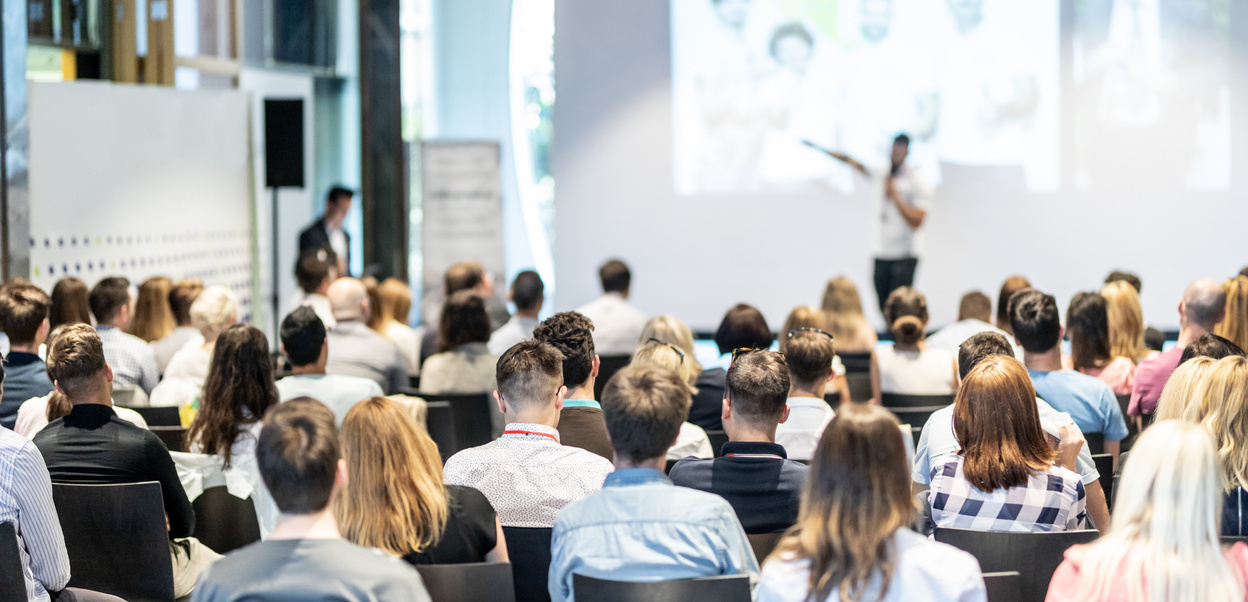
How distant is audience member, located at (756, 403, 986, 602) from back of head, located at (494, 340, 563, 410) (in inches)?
41.3

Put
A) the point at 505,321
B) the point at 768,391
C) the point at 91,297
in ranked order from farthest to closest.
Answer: the point at 505,321, the point at 91,297, the point at 768,391

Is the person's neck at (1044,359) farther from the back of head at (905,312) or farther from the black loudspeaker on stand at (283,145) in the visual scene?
the black loudspeaker on stand at (283,145)

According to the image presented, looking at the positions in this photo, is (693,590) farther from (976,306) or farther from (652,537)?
(976,306)

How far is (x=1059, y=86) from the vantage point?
27.9ft

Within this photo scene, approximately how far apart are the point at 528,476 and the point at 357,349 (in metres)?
2.32

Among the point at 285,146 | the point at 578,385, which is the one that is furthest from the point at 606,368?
the point at 285,146

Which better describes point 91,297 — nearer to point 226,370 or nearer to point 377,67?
point 226,370

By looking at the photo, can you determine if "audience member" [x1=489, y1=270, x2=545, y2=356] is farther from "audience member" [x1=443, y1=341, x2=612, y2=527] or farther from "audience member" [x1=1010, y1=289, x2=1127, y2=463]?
"audience member" [x1=443, y1=341, x2=612, y2=527]

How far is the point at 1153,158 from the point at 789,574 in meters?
7.86

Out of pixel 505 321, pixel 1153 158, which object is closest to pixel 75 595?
pixel 505 321

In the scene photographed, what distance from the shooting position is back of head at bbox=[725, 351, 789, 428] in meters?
2.54

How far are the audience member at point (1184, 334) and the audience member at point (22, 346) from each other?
3.76 m

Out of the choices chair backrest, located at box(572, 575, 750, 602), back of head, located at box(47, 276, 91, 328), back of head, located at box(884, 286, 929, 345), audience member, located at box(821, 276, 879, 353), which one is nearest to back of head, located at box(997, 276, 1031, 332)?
back of head, located at box(884, 286, 929, 345)

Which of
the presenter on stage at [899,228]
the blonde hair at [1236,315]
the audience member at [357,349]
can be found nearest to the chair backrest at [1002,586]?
the blonde hair at [1236,315]
